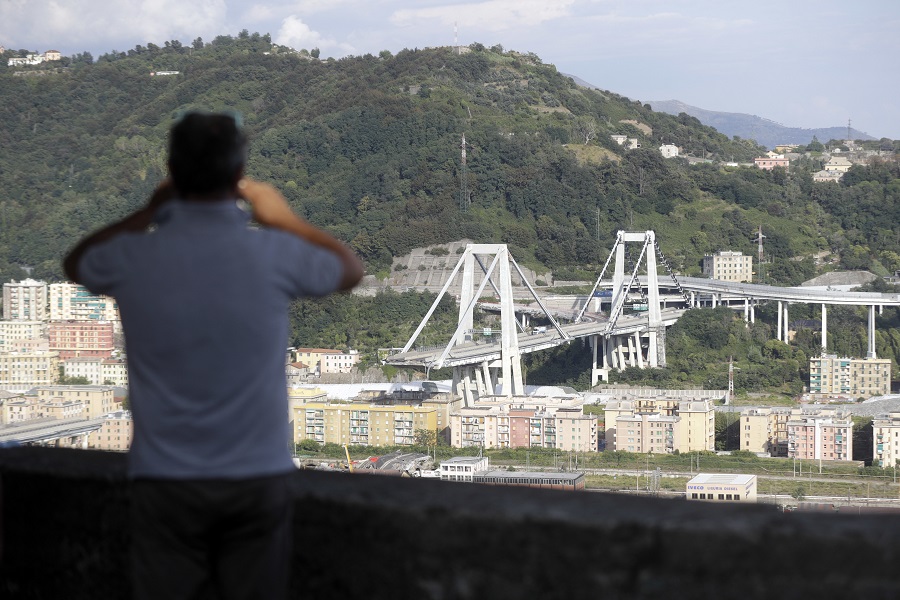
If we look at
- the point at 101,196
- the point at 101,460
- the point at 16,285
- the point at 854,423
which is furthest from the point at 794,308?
the point at 101,460

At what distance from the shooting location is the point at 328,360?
78.0 feet

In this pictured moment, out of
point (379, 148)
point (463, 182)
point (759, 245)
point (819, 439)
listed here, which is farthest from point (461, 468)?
point (379, 148)

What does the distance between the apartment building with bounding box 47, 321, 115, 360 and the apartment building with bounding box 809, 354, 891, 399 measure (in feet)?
40.9

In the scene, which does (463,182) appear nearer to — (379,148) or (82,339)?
(379,148)

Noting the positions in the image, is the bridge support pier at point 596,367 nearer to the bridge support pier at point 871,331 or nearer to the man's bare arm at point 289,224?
the bridge support pier at point 871,331

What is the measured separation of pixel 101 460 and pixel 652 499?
2.07ft

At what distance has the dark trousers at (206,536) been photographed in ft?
3.95

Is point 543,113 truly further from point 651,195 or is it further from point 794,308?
point 794,308

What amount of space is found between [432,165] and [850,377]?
13799 millimetres

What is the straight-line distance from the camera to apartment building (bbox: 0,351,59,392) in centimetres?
2466

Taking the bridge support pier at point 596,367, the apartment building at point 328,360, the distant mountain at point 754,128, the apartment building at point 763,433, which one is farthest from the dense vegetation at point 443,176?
the distant mountain at point 754,128

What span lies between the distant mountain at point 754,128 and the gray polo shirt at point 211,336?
133481 mm

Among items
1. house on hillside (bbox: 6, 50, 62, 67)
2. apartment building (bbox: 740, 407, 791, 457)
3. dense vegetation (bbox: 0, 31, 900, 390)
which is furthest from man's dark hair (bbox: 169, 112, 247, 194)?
house on hillside (bbox: 6, 50, 62, 67)

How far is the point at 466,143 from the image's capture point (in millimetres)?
33344
